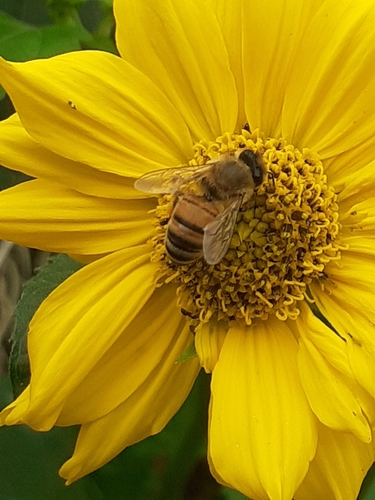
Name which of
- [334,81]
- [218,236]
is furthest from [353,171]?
[218,236]

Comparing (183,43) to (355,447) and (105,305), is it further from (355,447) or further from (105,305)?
(355,447)

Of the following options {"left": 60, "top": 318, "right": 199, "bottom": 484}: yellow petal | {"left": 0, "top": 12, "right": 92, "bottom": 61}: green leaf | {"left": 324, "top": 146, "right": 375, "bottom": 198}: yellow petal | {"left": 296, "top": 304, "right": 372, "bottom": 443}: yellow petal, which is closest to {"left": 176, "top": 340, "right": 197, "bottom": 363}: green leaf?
{"left": 60, "top": 318, "right": 199, "bottom": 484}: yellow petal

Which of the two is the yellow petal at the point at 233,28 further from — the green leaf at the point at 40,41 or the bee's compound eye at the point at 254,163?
the green leaf at the point at 40,41

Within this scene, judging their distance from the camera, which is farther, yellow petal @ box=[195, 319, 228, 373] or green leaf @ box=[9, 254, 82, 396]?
green leaf @ box=[9, 254, 82, 396]

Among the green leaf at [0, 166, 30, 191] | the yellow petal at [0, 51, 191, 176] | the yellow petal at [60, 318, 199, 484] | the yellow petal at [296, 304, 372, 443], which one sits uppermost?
the yellow petal at [0, 51, 191, 176]

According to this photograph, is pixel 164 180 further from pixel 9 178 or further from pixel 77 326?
pixel 9 178

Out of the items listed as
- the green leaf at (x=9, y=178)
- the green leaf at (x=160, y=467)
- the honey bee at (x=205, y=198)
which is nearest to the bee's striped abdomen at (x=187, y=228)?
the honey bee at (x=205, y=198)

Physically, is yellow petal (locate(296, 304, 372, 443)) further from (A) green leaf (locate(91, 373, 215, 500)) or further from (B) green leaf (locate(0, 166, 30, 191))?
(B) green leaf (locate(0, 166, 30, 191))
